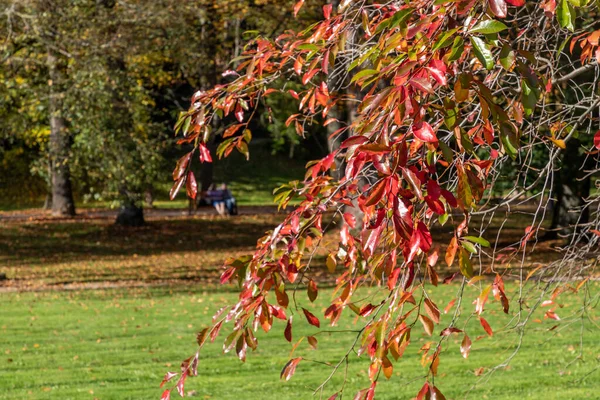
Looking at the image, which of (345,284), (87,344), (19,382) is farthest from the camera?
(87,344)

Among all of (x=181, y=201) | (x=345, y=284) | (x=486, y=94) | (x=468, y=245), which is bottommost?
(x=181, y=201)

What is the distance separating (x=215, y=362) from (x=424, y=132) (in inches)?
277

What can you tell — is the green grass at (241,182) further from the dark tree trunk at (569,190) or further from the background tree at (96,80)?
the dark tree trunk at (569,190)

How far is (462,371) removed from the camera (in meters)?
8.17

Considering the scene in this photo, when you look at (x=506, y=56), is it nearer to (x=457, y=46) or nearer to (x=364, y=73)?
(x=457, y=46)

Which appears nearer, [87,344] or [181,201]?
[87,344]

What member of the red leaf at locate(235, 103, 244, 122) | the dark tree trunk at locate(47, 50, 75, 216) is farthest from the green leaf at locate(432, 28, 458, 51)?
the dark tree trunk at locate(47, 50, 75, 216)

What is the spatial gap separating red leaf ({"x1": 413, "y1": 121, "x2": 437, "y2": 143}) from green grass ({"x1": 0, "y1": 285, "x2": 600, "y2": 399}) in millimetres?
3696

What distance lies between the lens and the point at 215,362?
8.87 m

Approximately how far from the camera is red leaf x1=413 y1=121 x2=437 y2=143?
2098 millimetres

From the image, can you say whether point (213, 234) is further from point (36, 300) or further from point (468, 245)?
point (468, 245)

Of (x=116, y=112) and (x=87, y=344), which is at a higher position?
(x=116, y=112)

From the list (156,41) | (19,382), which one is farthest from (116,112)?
(19,382)

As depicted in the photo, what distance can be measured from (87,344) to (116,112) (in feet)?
22.1
